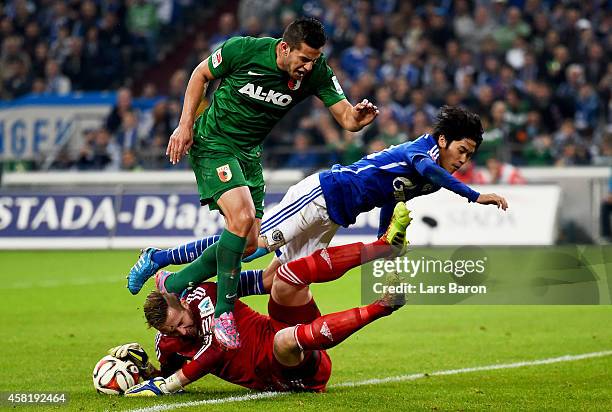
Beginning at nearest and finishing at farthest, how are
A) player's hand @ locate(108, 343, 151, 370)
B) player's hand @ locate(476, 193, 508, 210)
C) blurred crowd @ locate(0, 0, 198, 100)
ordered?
player's hand @ locate(476, 193, 508, 210) < player's hand @ locate(108, 343, 151, 370) < blurred crowd @ locate(0, 0, 198, 100)

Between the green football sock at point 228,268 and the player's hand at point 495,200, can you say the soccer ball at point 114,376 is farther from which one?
the player's hand at point 495,200

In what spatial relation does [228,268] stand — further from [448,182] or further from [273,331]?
[448,182]

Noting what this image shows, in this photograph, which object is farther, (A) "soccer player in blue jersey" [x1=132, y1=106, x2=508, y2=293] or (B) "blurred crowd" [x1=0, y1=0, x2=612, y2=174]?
(B) "blurred crowd" [x1=0, y1=0, x2=612, y2=174]

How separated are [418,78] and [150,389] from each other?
52.0 feet

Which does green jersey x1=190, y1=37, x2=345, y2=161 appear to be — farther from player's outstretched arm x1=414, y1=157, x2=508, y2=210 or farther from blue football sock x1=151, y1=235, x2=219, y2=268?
player's outstretched arm x1=414, y1=157, x2=508, y2=210

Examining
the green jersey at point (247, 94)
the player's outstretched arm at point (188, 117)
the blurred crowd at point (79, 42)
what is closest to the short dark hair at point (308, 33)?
the green jersey at point (247, 94)

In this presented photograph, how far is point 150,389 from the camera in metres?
7.47

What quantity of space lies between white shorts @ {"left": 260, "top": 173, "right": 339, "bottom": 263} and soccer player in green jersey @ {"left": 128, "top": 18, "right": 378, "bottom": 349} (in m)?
0.15

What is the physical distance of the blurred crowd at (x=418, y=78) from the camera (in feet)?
67.8

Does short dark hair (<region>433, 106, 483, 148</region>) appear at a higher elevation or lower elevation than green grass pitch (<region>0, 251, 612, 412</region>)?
higher

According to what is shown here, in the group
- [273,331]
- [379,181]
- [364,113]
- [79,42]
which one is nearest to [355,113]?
[364,113]

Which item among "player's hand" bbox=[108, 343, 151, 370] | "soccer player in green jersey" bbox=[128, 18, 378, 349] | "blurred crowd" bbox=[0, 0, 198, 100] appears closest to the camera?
"player's hand" bbox=[108, 343, 151, 370]

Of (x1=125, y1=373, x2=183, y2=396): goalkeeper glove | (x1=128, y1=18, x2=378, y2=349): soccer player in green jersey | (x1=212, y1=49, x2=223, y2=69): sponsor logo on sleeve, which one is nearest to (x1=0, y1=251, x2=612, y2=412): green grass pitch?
(x1=125, y1=373, x2=183, y2=396): goalkeeper glove

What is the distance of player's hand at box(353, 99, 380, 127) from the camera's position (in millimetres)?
8086
